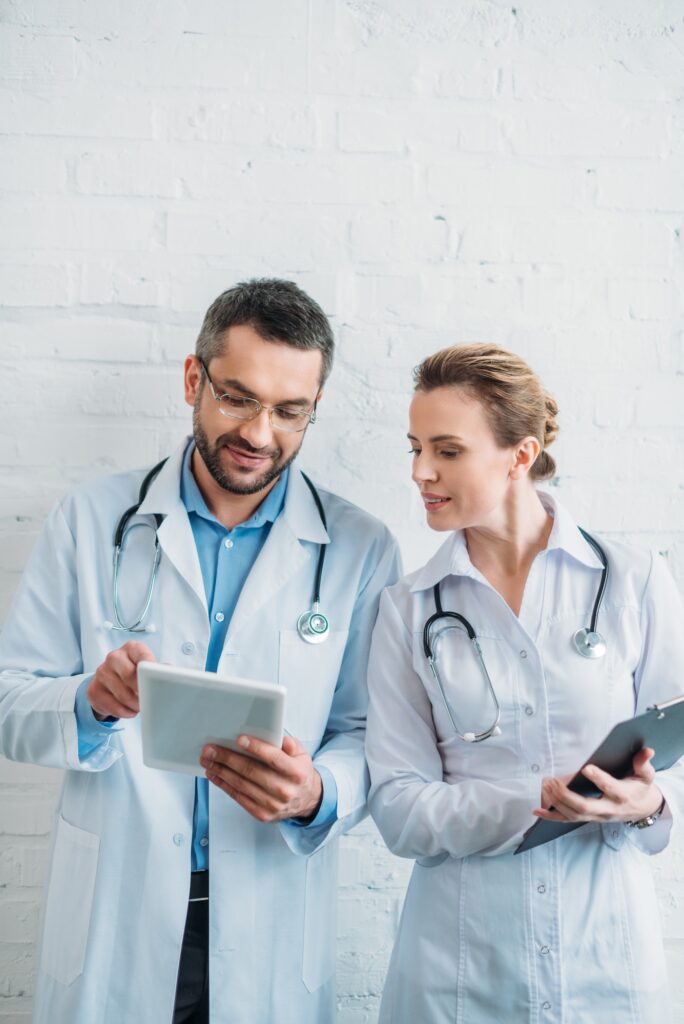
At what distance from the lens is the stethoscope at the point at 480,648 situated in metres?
1.55

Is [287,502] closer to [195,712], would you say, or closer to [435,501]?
[435,501]

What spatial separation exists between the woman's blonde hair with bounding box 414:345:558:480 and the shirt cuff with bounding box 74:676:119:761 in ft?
2.68

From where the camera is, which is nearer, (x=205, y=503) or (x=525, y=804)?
(x=525, y=804)

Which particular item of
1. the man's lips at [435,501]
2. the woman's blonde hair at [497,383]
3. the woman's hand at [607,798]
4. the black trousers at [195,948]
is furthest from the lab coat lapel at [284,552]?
the woman's hand at [607,798]

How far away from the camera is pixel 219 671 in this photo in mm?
1646

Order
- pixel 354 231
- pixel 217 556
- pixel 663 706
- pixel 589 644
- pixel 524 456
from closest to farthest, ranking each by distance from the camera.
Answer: pixel 663 706, pixel 589 644, pixel 524 456, pixel 217 556, pixel 354 231

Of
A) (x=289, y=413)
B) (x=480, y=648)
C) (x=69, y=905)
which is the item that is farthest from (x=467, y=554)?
(x=69, y=905)

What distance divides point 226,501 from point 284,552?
16cm

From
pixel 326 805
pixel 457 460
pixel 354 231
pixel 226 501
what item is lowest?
pixel 326 805

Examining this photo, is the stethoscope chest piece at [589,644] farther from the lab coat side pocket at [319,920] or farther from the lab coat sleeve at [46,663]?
the lab coat sleeve at [46,663]

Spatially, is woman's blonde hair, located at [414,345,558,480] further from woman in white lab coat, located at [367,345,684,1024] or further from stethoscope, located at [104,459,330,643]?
stethoscope, located at [104,459,330,643]

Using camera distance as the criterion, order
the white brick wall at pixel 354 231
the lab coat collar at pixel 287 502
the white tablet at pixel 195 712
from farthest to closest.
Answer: the white brick wall at pixel 354 231, the lab coat collar at pixel 287 502, the white tablet at pixel 195 712

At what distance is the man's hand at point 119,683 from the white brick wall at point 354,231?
0.60 metres

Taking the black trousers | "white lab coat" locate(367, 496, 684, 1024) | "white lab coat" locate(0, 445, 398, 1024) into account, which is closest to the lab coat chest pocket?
"white lab coat" locate(0, 445, 398, 1024)
